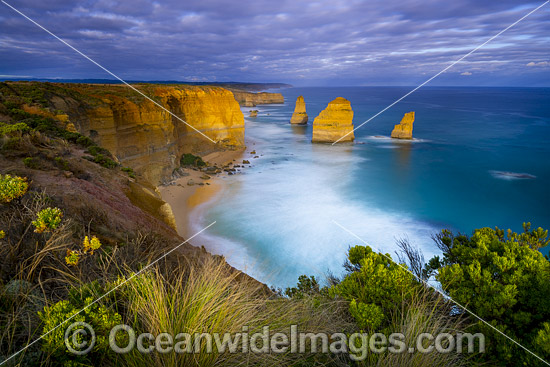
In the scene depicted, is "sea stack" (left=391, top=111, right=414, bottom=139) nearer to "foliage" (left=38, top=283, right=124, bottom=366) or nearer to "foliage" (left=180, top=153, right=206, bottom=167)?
"foliage" (left=180, top=153, right=206, bottom=167)

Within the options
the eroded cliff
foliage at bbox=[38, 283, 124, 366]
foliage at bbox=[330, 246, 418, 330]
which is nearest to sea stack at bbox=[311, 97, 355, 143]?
the eroded cliff

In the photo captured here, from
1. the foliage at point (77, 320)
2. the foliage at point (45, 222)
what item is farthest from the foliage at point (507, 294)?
the foliage at point (45, 222)

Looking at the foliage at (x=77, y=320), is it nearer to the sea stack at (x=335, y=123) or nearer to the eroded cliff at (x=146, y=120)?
the eroded cliff at (x=146, y=120)

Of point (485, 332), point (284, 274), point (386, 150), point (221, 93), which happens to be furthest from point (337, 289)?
point (386, 150)

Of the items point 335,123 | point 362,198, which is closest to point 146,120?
point 362,198

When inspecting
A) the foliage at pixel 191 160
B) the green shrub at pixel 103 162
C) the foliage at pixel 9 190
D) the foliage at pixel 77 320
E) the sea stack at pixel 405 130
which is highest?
the foliage at pixel 9 190

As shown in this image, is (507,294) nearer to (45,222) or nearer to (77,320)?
(77,320)
